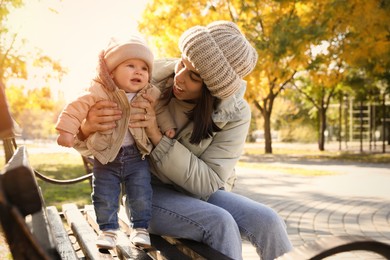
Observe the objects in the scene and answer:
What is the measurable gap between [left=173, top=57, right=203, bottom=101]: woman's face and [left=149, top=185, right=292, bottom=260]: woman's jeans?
22.1 inches

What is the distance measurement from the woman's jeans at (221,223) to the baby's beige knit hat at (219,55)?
0.62 meters

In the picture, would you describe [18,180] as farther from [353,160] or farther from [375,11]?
[353,160]

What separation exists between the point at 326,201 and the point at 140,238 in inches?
244

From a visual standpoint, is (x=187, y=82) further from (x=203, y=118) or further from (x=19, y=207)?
(x=19, y=207)

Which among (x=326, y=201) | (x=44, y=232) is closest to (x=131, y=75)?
(x=44, y=232)

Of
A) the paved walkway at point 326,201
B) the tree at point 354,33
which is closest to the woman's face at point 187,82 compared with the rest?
the paved walkway at point 326,201

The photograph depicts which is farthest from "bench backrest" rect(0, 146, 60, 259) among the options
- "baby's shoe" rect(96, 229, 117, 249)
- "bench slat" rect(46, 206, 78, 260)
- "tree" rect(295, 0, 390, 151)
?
"tree" rect(295, 0, 390, 151)

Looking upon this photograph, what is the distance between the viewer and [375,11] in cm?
1380

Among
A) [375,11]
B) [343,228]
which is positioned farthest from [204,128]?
[375,11]

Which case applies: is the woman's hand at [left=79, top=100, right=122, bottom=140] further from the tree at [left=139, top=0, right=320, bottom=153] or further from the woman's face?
the tree at [left=139, top=0, right=320, bottom=153]

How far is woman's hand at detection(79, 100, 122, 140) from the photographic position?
2.62 metres

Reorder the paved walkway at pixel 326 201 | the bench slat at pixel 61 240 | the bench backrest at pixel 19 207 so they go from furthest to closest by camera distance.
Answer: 1. the paved walkway at pixel 326 201
2. the bench slat at pixel 61 240
3. the bench backrest at pixel 19 207

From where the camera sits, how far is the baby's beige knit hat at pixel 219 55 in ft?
9.12

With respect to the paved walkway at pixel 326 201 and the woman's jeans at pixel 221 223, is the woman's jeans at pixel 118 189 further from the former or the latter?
the paved walkway at pixel 326 201
